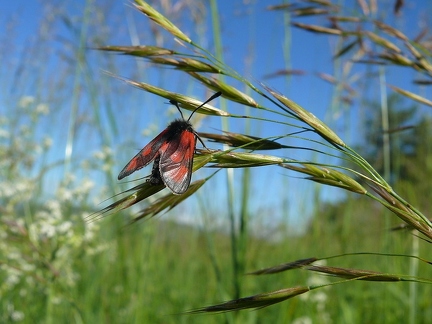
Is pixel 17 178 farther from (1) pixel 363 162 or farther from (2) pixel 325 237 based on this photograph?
(1) pixel 363 162

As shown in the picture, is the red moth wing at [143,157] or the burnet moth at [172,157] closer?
the burnet moth at [172,157]

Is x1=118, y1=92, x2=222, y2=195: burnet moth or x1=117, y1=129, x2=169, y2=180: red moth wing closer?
x1=118, y1=92, x2=222, y2=195: burnet moth

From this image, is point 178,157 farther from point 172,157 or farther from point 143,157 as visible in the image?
point 143,157

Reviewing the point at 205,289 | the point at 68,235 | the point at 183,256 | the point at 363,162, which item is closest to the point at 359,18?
the point at 363,162

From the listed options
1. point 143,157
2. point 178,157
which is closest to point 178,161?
point 178,157

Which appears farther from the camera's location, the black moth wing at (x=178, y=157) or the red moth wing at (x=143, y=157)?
the red moth wing at (x=143, y=157)

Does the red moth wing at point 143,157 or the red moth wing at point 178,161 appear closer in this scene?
the red moth wing at point 178,161
